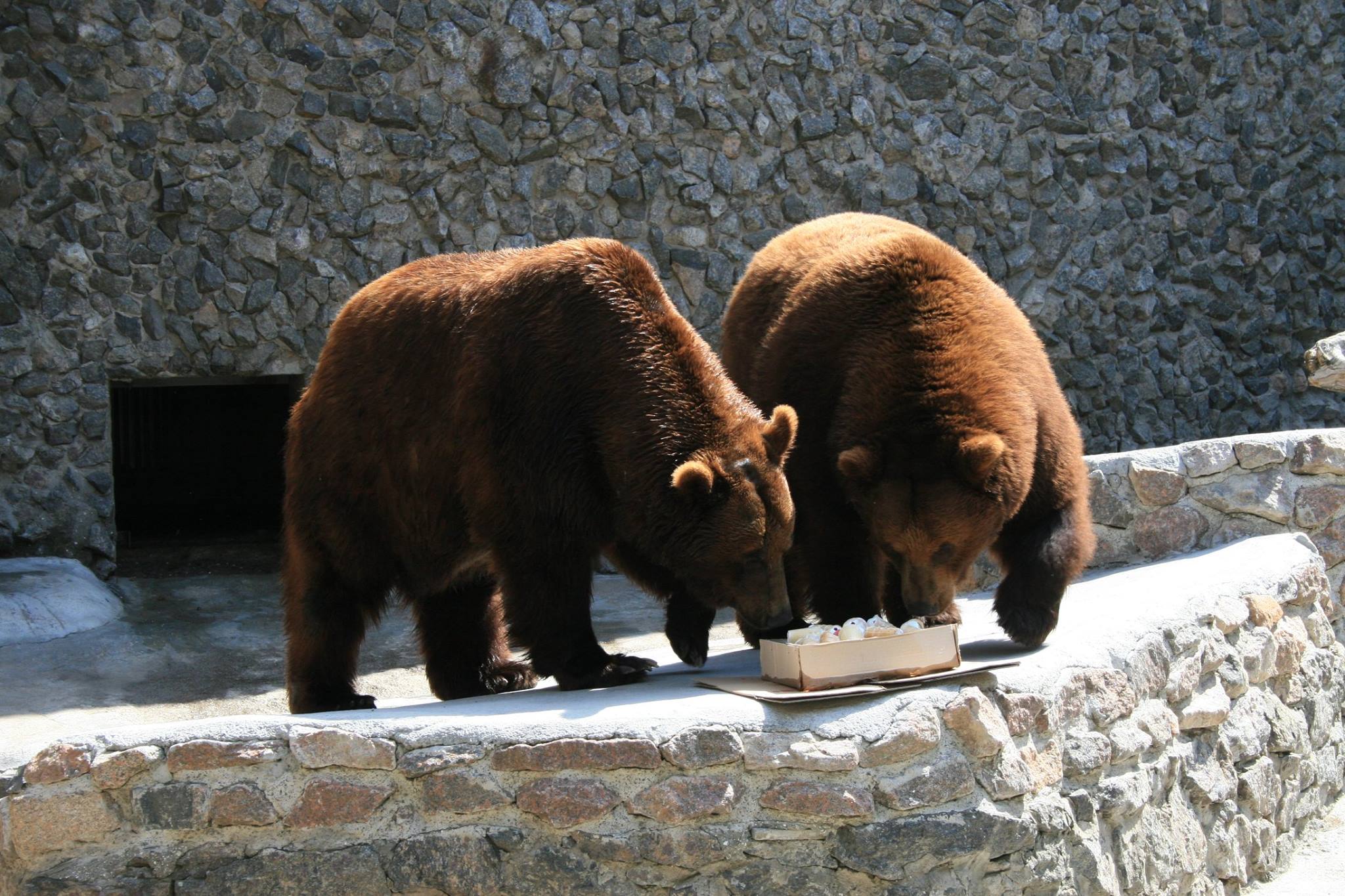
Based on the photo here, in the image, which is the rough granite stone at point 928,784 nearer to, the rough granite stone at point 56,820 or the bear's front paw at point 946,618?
the bear's front paw at point 946,618

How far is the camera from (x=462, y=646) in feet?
17.6

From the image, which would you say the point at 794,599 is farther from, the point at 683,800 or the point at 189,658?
the point at 189,658

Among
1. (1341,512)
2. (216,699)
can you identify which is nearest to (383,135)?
(216,699)

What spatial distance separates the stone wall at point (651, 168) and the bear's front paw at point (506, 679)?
15.0 feet

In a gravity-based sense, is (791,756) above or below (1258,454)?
below

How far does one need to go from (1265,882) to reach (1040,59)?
24.7 feet

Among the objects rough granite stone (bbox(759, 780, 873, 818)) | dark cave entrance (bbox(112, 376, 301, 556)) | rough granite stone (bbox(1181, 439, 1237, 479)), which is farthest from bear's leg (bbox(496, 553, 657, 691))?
dark cave entrance (bbox(112, 376, 301, 556))

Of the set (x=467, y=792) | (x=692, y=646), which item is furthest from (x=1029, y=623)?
(x=467, y=792)

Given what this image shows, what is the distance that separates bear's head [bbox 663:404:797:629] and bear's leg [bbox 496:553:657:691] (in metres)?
0.33

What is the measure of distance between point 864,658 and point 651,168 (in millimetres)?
6442

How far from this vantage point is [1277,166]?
12297 mm

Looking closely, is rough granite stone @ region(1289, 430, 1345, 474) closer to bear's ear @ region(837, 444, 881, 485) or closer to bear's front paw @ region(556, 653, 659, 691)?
bear's ear @ region(837, 444, 881, 485)

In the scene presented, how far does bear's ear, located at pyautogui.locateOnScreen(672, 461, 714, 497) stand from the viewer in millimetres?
4109

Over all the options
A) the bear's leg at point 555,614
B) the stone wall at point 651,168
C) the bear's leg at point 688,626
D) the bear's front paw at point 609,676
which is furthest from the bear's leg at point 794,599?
the stone wall at point 651,168
